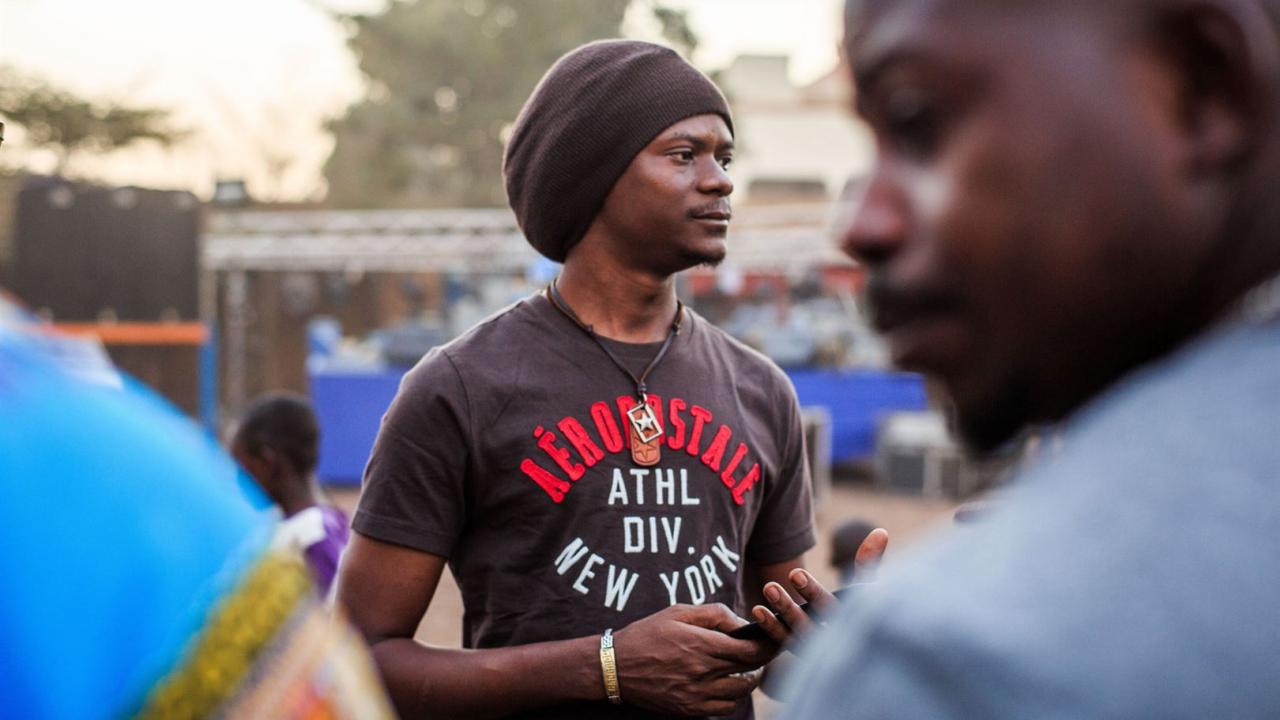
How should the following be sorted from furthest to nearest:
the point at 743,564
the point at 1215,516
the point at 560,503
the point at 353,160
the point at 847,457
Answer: the point at 353,160
the point at 847,457
the point at 743,564
the point at 560,503
the point at 1215,516

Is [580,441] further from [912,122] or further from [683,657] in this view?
[912,122]

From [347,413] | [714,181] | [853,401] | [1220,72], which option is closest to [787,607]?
[714,181]

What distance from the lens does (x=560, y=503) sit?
80.7 inches

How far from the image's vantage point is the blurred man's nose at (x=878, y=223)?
2.36 ft

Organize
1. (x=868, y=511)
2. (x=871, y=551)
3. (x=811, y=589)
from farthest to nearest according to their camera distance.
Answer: (x=868, y=511), (x=811, y=589), (x=871, y=551)

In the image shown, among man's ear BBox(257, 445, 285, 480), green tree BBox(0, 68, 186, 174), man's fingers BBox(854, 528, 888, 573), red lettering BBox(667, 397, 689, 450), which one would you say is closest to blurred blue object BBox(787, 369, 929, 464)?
man's ear BBox(257, 445, 285, 480)

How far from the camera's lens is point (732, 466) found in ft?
7.13

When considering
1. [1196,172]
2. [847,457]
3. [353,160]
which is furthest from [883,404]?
[353,160]

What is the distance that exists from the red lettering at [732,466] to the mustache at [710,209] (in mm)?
410

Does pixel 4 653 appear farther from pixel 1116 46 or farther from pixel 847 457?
pixel 847 457

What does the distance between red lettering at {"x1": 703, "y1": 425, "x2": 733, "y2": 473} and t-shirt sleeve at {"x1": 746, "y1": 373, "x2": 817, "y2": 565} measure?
0.16 m

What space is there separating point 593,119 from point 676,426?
554 millimetres

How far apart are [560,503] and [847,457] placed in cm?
1258

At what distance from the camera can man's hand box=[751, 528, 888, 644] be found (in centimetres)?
171
